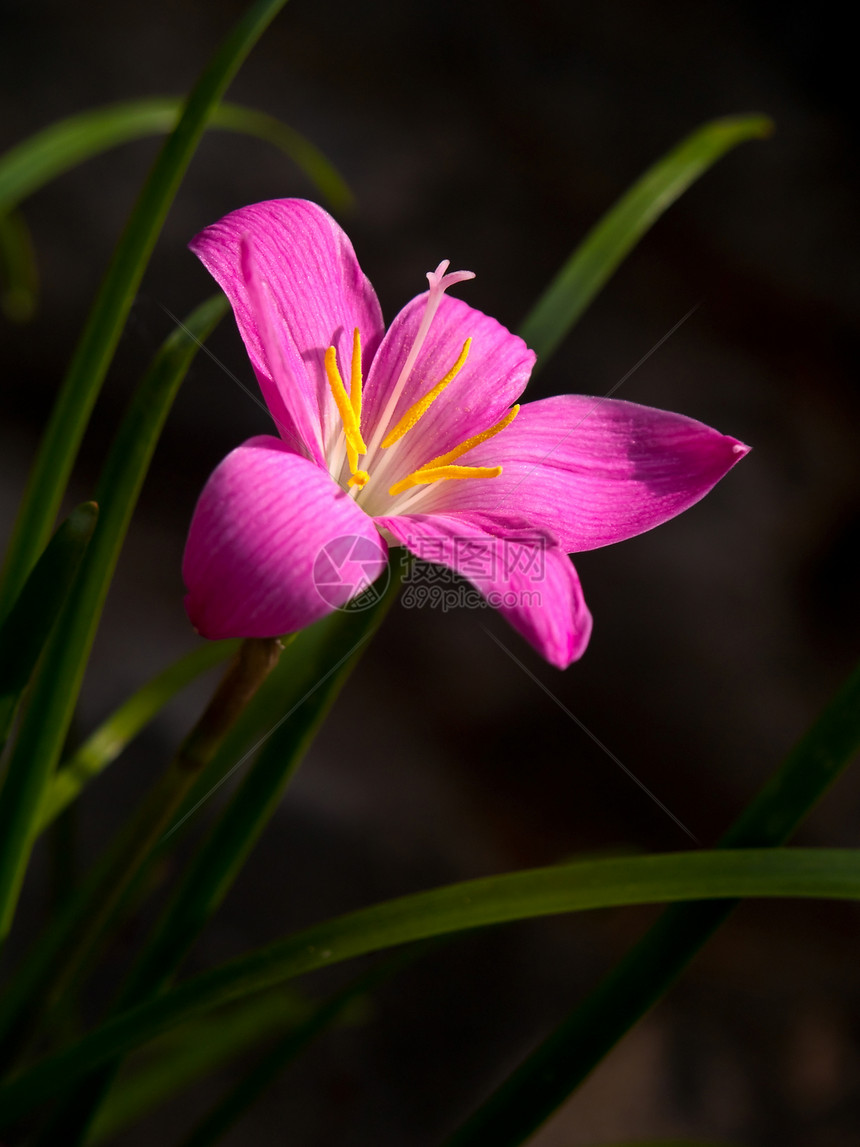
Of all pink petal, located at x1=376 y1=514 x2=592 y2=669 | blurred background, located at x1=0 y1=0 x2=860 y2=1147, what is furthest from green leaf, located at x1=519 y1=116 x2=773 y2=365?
blurred background, located at x1=0 y1=0 x2=860 y2=1147

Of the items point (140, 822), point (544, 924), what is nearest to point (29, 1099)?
point (140, 822)

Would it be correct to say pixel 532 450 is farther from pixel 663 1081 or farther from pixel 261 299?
pixel 663 1081

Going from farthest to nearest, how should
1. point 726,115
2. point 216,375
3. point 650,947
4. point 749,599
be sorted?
1. point 726,115
2. point 749,599
3. point 216,375
4. point 650,947

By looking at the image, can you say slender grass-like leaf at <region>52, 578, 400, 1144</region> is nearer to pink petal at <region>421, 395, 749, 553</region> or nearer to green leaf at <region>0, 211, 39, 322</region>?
pink petal at <region>421, 395, 749, 553</region>

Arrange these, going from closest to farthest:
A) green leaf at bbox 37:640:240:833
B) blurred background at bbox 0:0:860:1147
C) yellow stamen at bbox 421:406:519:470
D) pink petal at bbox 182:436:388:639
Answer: pink petal at bbox 182:436:388:639 → yellow stamen at bbox 421:406:519:470 → green leaf at bbox 37:640:240:833 → blurred background at bbox 0:0:860:1147

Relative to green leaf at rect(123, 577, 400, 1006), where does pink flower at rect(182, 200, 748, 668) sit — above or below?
above

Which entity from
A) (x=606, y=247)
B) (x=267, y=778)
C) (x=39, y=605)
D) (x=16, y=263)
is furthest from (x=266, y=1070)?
(x=16, y=263)

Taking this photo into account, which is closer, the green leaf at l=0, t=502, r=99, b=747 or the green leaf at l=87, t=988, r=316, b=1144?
the green leaf at l=0, t=502, r=99, b=747

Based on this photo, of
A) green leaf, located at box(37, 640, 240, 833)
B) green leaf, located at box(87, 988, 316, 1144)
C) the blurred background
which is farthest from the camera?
the blurred background
